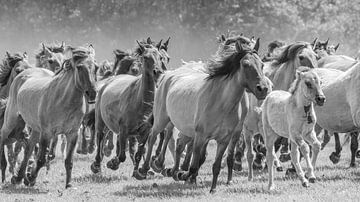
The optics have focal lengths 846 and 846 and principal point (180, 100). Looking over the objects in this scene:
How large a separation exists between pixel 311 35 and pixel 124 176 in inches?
1669

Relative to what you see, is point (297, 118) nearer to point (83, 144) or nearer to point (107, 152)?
point (107, 152)

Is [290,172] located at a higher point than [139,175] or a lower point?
higher

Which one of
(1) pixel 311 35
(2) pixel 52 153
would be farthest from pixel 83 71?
(1) pixel 311 35

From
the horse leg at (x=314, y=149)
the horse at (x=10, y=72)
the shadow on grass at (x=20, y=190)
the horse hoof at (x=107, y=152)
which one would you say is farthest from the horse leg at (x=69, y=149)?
the horse hoof at (x=107, y=152)

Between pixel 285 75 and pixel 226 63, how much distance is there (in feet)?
12.3

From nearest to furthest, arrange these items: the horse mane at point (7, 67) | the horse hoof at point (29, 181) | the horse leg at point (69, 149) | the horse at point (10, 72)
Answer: the horse leg at point (69, 149)
the horse hoof at point (29, 181)
the horse at point (10, 72)
the horse mane at point (7, 67)

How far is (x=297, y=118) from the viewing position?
1261 cm

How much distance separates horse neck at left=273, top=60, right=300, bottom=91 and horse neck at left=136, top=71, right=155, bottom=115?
246 cm

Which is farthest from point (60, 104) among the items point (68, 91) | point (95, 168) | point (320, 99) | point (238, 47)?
point (320, 99)

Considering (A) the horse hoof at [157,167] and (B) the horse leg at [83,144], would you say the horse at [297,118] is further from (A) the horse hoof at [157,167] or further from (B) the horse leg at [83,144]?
(B) the horse leg at [83,144]

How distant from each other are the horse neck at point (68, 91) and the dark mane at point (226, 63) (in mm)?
2193

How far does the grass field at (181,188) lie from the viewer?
11.6 metres

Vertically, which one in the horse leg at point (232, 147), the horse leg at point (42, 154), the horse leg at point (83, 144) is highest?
the horse leg at point (232, 147)

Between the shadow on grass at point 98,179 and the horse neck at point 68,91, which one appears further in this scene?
the shadow on grass at point 98,179
